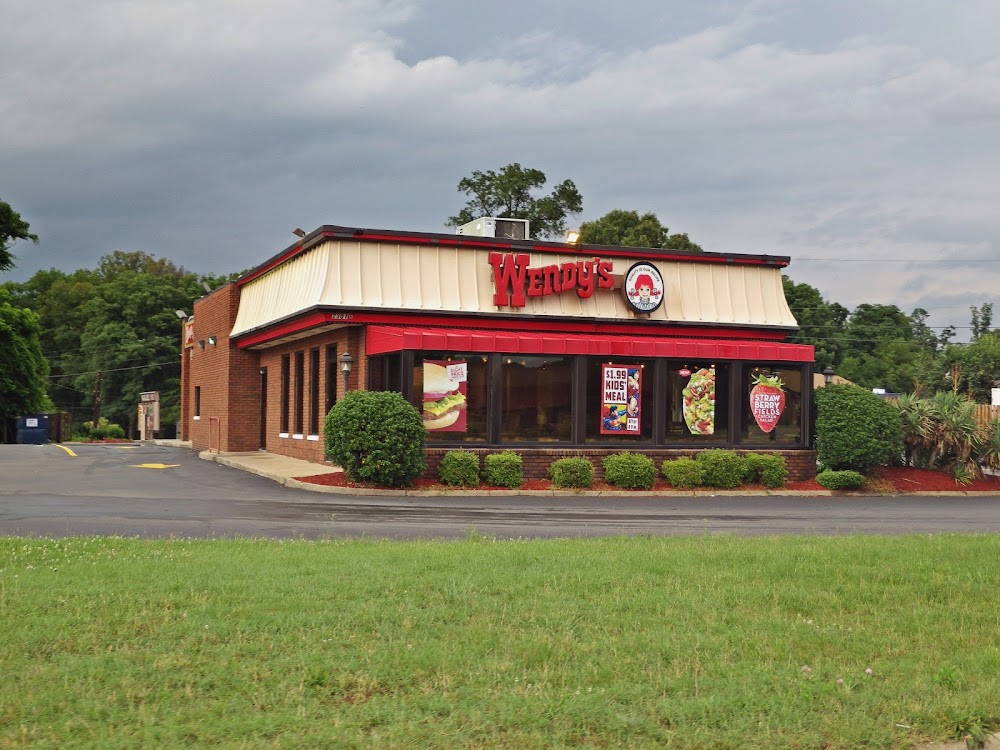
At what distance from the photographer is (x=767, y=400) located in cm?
2619

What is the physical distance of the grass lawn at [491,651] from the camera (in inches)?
218

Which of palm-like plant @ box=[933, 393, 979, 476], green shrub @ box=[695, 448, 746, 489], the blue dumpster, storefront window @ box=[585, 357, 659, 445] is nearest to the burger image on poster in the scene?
storefront window @ box=[585, 357, 659, 445]

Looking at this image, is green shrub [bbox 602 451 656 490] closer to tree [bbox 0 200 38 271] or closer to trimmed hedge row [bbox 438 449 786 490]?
trimmed hedge row [bbox 438 449 786 490]

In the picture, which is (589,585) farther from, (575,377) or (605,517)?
(575,377)

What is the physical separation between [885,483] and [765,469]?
9.78 feet

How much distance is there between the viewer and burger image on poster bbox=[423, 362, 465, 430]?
23.6 meters

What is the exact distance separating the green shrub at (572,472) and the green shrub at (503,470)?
84 cm

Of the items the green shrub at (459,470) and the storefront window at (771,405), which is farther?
the storefront window at (771,405)

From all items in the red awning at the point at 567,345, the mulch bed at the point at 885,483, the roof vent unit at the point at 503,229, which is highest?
the roof vent unit at the point at 503,229

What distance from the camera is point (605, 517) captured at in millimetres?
17375

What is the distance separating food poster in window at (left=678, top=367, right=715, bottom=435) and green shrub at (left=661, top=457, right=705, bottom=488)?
190 cm

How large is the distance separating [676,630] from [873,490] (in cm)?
1862

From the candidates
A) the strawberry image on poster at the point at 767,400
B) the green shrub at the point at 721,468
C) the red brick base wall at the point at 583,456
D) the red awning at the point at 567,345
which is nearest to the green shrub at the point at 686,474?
the green shrub at the point at 721,468

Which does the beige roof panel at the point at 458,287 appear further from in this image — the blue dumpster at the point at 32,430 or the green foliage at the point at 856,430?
the blue dumpster at the point at 32,430
